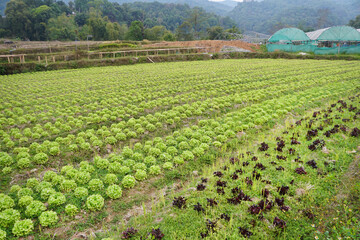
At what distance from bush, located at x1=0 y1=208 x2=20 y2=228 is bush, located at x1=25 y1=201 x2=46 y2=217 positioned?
0.25 m

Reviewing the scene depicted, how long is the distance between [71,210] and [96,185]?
1.18m

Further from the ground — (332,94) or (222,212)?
(332,94)

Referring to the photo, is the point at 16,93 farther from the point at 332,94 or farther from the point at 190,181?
the point at 332,94

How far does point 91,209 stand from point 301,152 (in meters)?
8.11

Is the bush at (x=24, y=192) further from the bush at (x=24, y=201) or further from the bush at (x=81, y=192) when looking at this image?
the bush at (x=81, y=192)

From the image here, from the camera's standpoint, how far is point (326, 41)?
62312 mm

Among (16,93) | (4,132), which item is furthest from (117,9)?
(4,132)

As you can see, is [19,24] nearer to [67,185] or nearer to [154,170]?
[67,185]

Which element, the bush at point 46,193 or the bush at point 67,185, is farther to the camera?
the bush at point 67,185

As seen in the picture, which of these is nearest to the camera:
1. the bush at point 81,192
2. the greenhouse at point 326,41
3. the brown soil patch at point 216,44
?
the bush at point 81,192

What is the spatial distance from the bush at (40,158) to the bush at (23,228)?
383 cm

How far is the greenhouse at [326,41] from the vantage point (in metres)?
51.8

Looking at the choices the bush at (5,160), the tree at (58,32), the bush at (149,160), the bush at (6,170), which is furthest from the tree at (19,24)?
the bush at (149,160)

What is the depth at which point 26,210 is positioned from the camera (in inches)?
249
